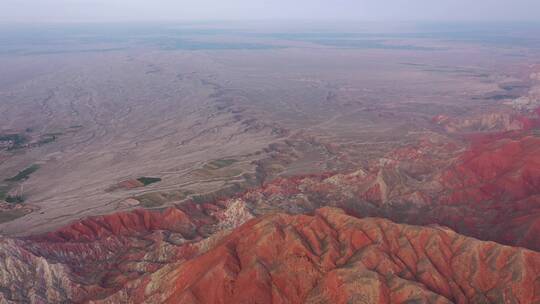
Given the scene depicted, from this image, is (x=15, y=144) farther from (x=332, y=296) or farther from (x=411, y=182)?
(x=332, y=296)

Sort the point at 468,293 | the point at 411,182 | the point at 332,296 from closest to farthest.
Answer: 1. the point at 332,296
2. the point at 468,293
3. the point at 411,182

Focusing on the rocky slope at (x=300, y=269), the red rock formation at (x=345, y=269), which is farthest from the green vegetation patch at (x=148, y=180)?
the red rock formation at (x=345, y=269)

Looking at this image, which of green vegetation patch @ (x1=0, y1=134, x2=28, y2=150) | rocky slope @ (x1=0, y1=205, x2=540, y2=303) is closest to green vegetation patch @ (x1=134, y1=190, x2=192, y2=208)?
rocky slope @ (x1=0, y1=205, x2=540, y2=303)

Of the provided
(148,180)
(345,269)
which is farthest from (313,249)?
(148,180)

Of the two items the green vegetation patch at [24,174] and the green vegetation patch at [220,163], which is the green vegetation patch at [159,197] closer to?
the green vegetation patch at [220,163]

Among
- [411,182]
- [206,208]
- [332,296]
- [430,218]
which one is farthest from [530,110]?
[332,296]

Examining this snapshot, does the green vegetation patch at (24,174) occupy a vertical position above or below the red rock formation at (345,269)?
below
